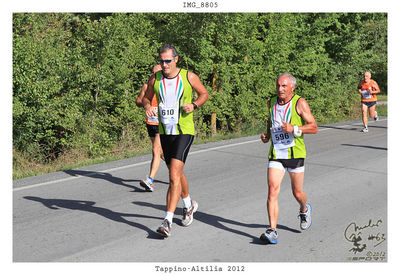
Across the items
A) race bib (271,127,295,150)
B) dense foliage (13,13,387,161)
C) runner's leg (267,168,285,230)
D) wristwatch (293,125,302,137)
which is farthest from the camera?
dense foliage (13,13,387,161)

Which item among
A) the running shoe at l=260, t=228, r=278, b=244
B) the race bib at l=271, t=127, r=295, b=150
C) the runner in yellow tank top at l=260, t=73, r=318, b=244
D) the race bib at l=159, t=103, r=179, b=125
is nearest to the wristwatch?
the runner in yellow tank top at l=260, t=73, r=318, b=244

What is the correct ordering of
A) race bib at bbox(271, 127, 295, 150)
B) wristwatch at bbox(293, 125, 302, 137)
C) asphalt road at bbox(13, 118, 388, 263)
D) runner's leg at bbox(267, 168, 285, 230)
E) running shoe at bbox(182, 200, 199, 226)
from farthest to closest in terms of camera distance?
1. running shoe at bbox(182, 200, 199, 226)
2. race bib at bbox(271, 127, 295, 150)
3. runner's leg at bbox(267, 168, 285, 230)
4. wristwatch at bbox(293, 125, 302, 137)
5. asphalt road at bbox(13, 118, 388, 263)

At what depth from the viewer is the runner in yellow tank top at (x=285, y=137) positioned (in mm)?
5531

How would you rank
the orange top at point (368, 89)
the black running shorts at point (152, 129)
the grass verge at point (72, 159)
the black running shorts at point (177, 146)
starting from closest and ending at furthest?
the black running shorts at point (177, 146)
the black running shorts at point (152, 129)
the grass verge at point (72, 159)
the orange top at point (368, 89)

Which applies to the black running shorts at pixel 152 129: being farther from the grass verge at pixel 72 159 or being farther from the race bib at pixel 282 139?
the race bib at pixel 282 139

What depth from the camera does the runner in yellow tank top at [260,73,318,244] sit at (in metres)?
5.53

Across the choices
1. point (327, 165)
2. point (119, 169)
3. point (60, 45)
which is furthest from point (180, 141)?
point (60, 45)

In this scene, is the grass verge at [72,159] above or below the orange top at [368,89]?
below

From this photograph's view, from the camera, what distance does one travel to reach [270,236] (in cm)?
552

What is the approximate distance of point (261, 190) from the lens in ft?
25.8

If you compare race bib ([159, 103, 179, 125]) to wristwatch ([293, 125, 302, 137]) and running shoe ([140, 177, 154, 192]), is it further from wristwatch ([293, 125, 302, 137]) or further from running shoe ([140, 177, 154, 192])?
running shoe ([140, 177, 154, 192])

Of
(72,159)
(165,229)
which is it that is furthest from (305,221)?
(72,159)

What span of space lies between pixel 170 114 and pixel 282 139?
1.32 meters

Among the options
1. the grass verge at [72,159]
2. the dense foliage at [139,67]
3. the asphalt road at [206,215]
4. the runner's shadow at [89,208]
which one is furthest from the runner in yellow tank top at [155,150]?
the dense foliage at [139,67]
